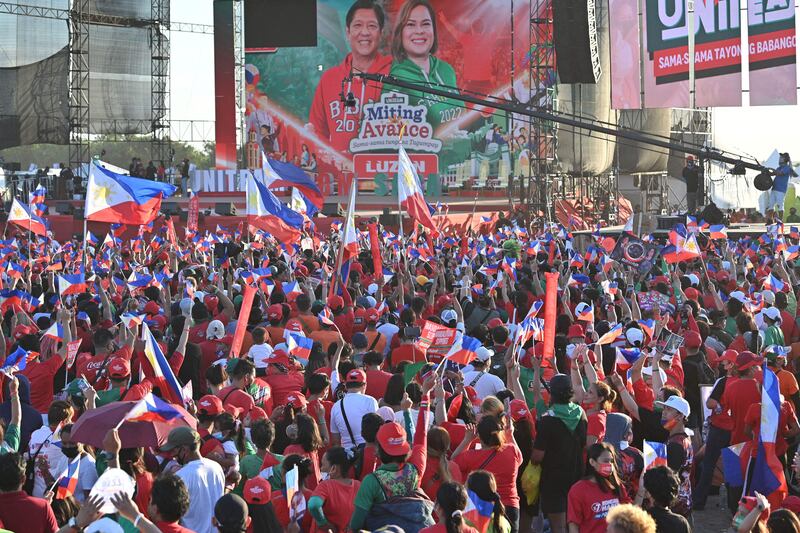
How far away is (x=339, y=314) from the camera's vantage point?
11.1 meters

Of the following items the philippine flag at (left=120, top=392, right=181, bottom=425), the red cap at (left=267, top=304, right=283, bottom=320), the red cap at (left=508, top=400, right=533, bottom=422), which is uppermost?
the red cap at (left=267, top=304, right=283, bottom=320)

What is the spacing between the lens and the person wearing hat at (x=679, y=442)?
21.9ft

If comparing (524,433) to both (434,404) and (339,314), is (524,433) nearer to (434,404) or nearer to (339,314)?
(434,404)

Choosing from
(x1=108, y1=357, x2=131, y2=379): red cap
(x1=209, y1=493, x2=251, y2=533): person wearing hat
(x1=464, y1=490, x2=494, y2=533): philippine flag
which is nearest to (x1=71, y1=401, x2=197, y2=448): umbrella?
(x1=209, y1=493, x2=251, y2=533): person wearing hat

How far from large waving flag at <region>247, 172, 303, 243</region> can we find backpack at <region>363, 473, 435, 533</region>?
11.1 m

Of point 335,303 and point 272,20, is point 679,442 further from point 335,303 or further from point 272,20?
point 272,20

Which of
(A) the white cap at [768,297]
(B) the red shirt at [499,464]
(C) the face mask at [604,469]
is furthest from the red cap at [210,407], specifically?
(A) the white cap at [768,297]

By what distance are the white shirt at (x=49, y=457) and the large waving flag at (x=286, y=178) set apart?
1350 cm

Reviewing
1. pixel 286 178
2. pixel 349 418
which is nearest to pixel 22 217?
pixel 286 178

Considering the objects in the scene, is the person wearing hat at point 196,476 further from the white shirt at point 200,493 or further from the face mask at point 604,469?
the face mask at point 604,469

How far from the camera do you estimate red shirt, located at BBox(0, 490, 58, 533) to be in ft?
16.2

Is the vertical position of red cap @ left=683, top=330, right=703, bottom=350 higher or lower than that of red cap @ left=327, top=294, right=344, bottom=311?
lower

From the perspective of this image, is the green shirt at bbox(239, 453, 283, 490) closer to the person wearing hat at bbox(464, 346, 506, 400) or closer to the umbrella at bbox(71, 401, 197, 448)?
the umbrella at bbox(71, 401, 197, 448)

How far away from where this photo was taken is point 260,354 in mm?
8367
